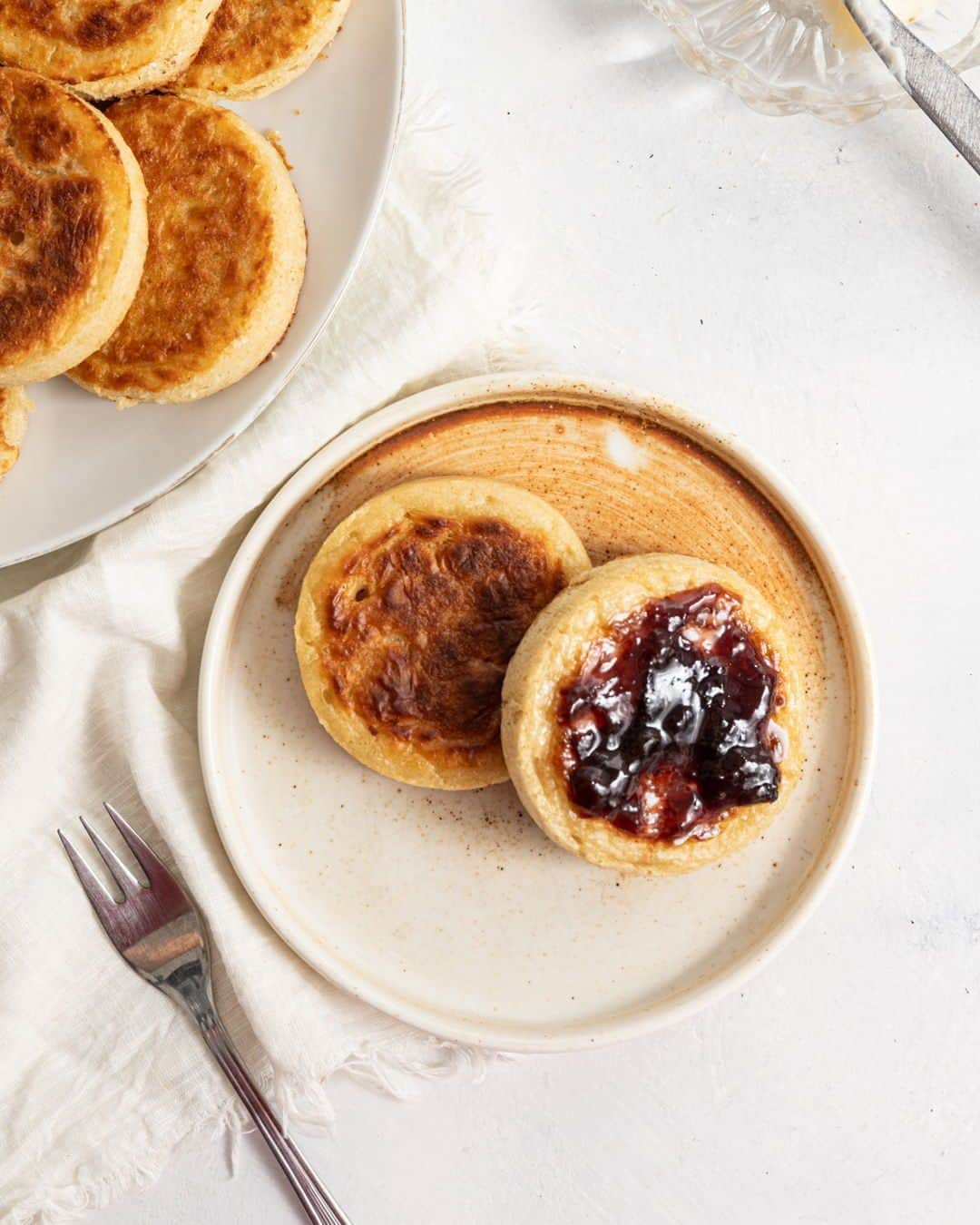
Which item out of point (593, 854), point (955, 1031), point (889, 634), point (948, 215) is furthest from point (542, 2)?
point (955, 1031)

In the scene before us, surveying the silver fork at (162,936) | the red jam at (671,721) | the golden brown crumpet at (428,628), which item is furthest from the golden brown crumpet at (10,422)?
the red jam at (671,721)

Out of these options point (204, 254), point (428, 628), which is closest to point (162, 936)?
point (428, 628)

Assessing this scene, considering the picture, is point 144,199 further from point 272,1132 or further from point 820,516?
point 272,1132

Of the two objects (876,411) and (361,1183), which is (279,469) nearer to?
(876,411)

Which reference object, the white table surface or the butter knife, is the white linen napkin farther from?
the butter knife

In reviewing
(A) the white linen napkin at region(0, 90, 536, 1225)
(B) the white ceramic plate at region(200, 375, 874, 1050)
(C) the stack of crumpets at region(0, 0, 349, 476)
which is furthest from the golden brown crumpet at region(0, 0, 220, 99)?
(B) the white ceramic plate at region(200, 375, 874, 1050)

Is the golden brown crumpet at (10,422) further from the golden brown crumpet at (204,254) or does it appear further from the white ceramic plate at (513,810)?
the white ceramic plate at (513,810)
